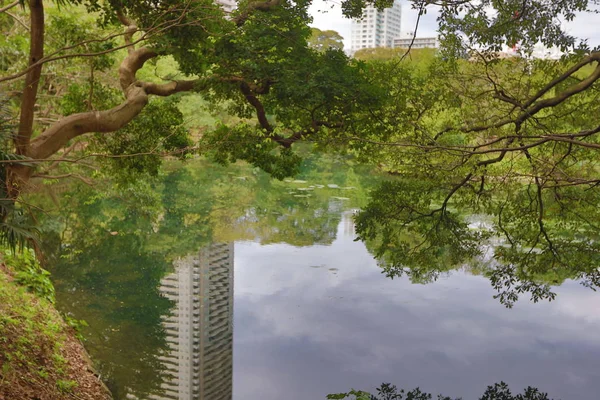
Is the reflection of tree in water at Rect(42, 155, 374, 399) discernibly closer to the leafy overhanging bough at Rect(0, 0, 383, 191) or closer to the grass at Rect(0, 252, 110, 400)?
the grass at Rect(0, 252, 110, 400)

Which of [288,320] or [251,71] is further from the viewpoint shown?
[288,320]

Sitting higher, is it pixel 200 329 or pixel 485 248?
pixel 485 248

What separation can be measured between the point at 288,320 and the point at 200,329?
55.3 inches

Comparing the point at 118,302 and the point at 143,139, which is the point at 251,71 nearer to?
the point at 143,139

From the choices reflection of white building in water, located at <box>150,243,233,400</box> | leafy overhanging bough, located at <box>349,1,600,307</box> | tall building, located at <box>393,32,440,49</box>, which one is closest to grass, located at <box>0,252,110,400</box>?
reflection of white building in water, located at <box>150,243,233,400</box>

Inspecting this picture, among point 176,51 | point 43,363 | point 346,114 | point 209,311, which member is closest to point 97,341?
point 209,311

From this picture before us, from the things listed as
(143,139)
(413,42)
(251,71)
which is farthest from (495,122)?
(143,139)

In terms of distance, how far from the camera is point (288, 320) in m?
8.98

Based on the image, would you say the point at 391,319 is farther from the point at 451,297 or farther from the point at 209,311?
the point at 209,311

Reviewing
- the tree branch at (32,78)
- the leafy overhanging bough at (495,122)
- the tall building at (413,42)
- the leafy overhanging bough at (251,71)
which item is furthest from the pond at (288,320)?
the tall building at (413,42)

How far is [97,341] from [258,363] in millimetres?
2127

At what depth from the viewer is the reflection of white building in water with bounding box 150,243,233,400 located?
664cm

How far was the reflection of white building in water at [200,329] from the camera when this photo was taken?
6.64 meters

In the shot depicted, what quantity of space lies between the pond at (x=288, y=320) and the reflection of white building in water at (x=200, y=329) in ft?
0.08
